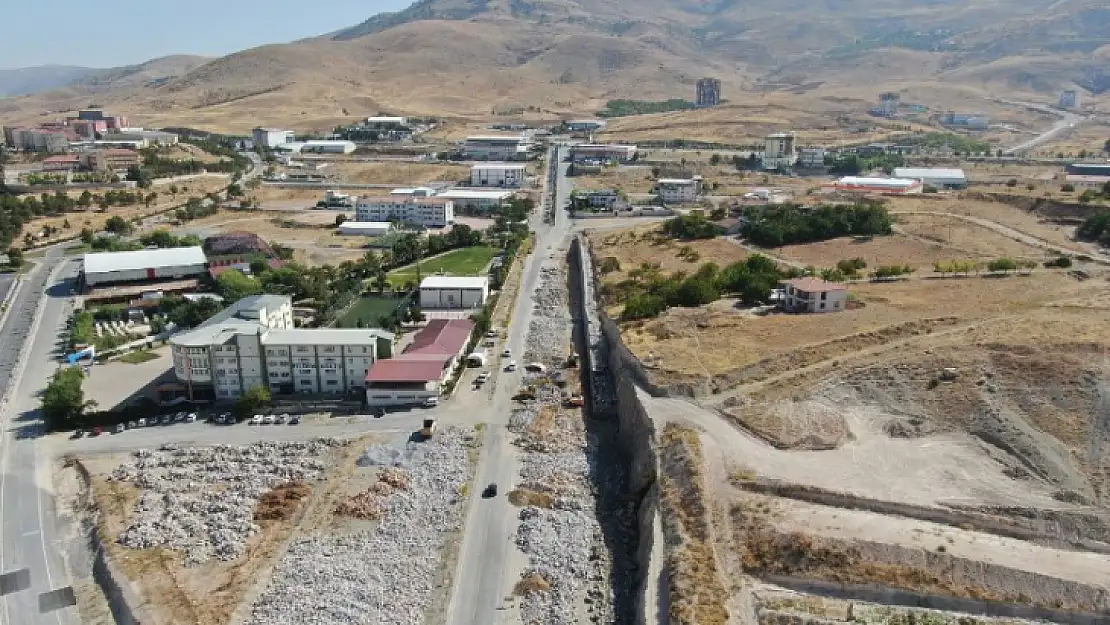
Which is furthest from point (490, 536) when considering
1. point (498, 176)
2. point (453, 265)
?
point (498, 176)

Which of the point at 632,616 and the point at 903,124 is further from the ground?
the point at 903,124

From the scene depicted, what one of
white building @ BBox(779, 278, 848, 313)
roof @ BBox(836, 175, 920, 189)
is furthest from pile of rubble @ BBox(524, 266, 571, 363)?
roof @ BBox(836, 175, 920, 189)

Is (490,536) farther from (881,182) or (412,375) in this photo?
(881,182)

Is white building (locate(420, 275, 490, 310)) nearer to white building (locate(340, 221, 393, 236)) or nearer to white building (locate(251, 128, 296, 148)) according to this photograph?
white building (locate(340, 221, 393, 236))

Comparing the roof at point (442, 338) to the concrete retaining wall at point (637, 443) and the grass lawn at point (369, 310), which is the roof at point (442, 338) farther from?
the concrete retaining wall at point (637, 443)

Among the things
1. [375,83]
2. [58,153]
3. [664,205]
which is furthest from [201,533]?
[375,83]

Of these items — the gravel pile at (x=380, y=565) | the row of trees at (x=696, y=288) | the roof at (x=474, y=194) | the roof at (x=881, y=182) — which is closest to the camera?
the gravel pile at (x=380, y=565)

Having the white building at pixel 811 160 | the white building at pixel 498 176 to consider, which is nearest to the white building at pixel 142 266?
the white building at pixel 498 176

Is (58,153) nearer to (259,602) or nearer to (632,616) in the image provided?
(259,602)
